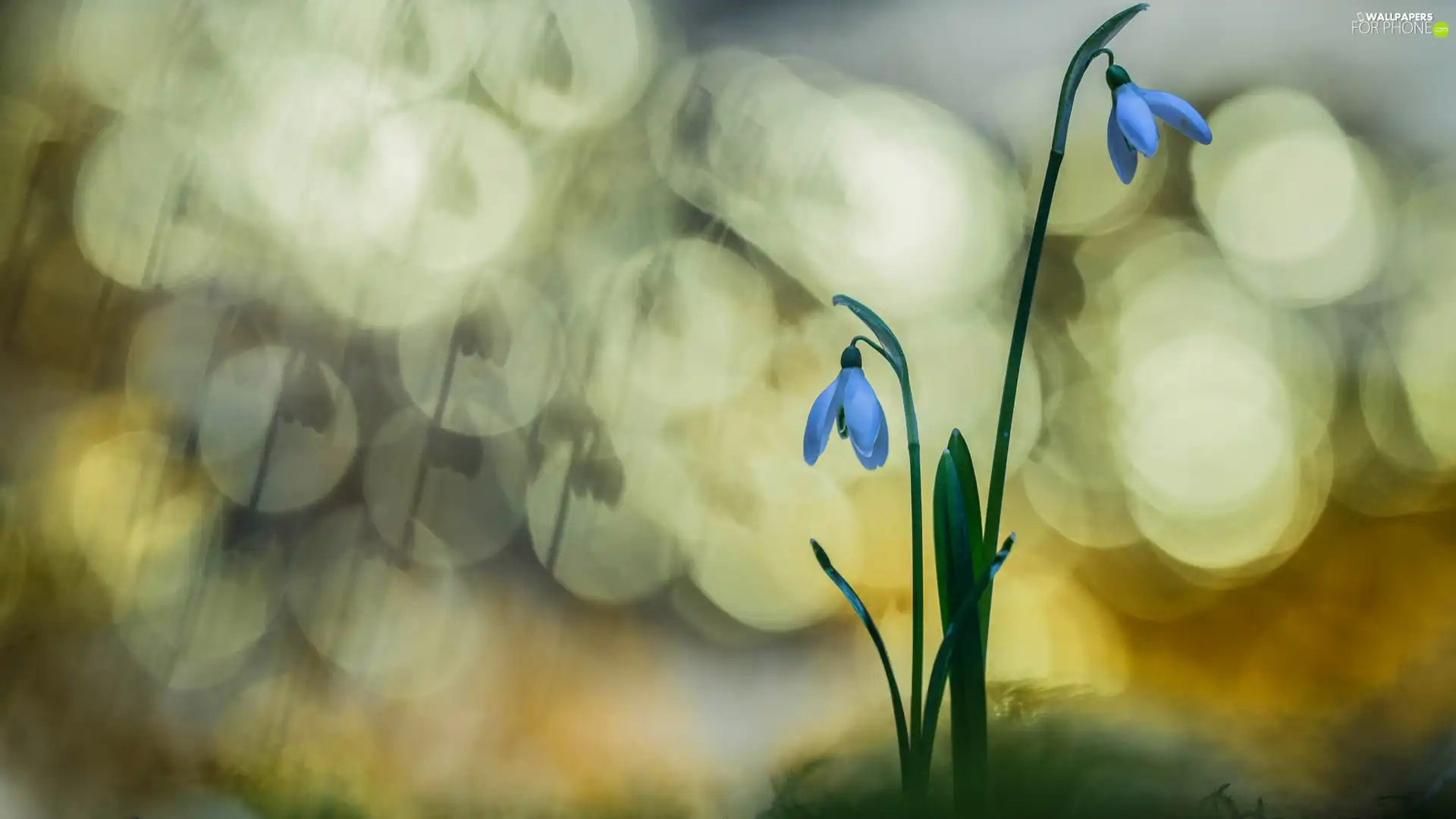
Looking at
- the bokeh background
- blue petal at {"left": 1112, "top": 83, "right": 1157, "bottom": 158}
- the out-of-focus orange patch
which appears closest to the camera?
blue petal at {"left": 1112, "top": 83, "right": 1157, "bottom": 158}

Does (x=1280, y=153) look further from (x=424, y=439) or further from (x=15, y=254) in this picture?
(x=15, y=254)

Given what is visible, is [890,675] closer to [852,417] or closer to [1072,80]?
[852,417]

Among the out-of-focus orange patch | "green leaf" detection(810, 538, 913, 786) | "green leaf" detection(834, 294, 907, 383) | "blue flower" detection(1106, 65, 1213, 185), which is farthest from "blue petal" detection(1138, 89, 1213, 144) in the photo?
the out-of-focus orange patch

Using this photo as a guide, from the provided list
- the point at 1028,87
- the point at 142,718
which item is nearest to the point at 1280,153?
the point at 1028,87

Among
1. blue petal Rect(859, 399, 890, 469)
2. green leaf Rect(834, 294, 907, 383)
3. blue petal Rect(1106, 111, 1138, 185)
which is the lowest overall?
blue petal Rect(859, 399, 890, 469)

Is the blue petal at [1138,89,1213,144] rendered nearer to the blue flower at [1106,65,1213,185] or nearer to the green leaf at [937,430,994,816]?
the blue flower at [1106,65,1213,185]

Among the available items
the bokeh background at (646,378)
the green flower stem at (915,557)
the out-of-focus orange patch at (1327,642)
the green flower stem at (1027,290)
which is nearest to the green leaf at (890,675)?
the green flower stem at (915,557)

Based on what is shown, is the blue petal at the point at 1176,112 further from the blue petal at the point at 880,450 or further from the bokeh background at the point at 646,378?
the bokeh background at the point at 646,378
